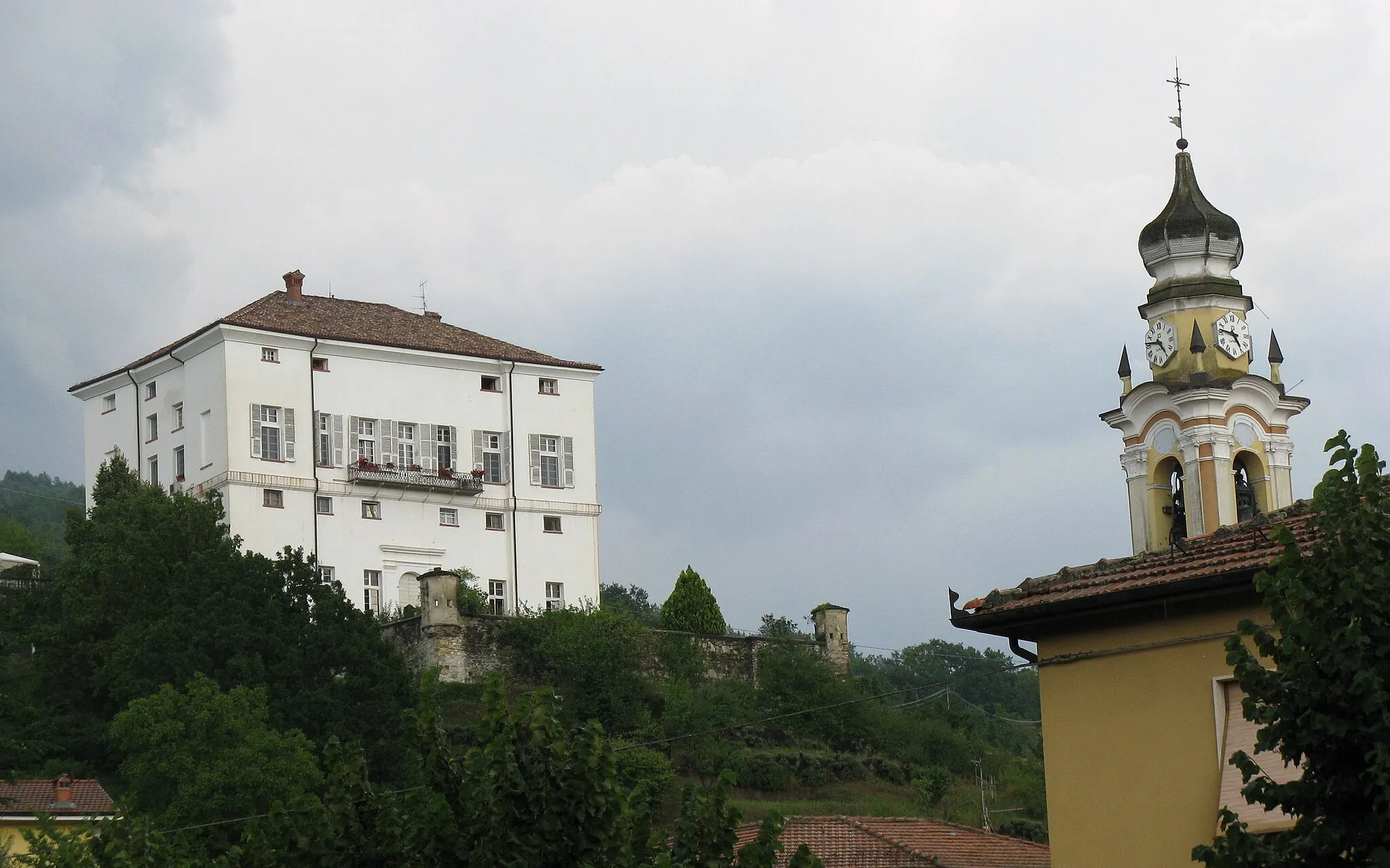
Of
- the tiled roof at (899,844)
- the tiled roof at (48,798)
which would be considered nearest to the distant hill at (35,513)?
the tiled roof at (48,798)

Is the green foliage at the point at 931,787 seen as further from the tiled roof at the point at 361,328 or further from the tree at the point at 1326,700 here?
the tree at the point at 1326,700

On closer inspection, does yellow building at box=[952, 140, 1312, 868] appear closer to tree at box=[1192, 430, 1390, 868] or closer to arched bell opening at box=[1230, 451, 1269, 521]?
tree at box=[1192, 430, 1390, 868]

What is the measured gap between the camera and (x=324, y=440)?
189ft

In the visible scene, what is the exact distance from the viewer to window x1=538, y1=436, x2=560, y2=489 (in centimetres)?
6019

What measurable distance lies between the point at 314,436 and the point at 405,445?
265 centimetres

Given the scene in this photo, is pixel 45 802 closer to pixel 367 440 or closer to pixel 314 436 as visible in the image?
pixel 314 436

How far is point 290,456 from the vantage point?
56.9m

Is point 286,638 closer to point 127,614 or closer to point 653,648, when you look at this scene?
point 127,614

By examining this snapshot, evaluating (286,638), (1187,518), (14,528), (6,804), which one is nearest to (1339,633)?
(1187,518)

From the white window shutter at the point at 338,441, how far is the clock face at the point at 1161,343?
27.4 metres

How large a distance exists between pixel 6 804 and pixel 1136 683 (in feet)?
88.9

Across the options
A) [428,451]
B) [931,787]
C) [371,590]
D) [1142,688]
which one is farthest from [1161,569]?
[428,451]

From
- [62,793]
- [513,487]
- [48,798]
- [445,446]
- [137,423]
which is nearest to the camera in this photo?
[62,793]

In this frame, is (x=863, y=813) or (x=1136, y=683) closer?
(x=1136, y=683)
